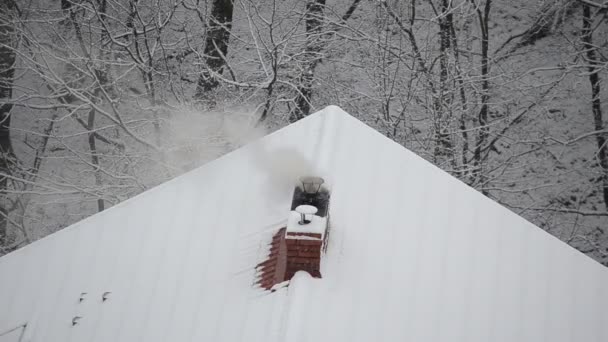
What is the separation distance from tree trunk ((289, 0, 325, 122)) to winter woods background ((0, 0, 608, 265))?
6 centimetres

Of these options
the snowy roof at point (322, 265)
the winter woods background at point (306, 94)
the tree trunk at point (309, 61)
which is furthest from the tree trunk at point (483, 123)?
the snowy roof at point (322, 265)

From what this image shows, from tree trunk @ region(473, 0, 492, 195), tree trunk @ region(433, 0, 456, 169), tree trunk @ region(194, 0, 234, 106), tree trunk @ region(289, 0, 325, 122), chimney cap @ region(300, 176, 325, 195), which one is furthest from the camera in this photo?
tree trunk @ region(289, 0, 325, 122)

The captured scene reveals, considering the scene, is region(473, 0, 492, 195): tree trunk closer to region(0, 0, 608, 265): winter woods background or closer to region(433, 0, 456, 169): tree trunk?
region(0, 0, 608, 265): winter woods background

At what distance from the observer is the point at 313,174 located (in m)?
6.04

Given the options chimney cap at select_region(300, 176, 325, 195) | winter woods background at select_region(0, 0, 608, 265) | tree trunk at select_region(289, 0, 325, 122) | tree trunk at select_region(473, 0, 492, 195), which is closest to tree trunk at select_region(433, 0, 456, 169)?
winter woods background at select_region(0, 0, 608, 265)

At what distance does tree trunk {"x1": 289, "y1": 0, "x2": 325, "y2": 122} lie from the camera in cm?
1291

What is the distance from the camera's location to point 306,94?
44.8 ft

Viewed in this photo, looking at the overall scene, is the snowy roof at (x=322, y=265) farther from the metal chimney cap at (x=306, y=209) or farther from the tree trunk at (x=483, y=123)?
the tree trunk at (x=483, y=123)

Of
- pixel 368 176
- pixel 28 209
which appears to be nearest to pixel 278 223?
pixel 368 176

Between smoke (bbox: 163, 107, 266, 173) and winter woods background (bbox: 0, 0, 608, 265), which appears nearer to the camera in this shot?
winter woods background (bbox: 0, 0, 608, 265)

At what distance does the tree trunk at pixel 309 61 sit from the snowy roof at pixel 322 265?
20.0 feet

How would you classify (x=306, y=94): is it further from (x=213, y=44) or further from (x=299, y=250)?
(x=299, y=250)

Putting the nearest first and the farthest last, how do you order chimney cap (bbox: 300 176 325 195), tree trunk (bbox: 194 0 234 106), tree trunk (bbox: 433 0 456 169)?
chimney cap (bbox: 300 176 325 195) → tree trunk (bbox: 433 0 456 169) → tree trunk (bbox: 194 0 234 106)

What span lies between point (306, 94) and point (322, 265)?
8763 millimetres
